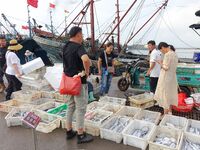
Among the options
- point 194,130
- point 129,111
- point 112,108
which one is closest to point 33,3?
point 112,108

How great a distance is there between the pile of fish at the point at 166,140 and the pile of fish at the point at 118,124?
641 millimetres

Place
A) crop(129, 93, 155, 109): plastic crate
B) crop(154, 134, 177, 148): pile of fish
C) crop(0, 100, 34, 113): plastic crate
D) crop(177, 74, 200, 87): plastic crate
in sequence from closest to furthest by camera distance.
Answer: crop(154, 134, 177, 148): pile of fish → crop(0, 100, 34, 113): plastic crate → crop(129, 93, 155, 109): plastic crate → crop(177, 74, 200, 87): plastic crate

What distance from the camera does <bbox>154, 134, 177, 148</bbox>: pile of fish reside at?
3.18 metres

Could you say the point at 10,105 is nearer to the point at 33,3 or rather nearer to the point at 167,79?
the point at 167,79

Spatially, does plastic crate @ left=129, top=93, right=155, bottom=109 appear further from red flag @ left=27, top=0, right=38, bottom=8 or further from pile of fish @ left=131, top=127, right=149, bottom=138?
red flag @ left=27, top=0, right=38, bottom=8

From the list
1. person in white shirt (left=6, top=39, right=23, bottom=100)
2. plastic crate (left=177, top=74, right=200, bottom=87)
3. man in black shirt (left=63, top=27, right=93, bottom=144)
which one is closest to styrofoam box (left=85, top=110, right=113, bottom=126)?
man in black shirt (left=63, top=27, right=93, bottom=144)

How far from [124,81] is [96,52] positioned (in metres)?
10.9

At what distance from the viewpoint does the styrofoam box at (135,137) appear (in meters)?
3.26

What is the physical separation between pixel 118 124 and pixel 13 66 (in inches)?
115

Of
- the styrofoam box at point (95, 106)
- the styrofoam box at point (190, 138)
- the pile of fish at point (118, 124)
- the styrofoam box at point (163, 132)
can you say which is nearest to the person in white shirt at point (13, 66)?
the styrofoam box at point (95, 106)

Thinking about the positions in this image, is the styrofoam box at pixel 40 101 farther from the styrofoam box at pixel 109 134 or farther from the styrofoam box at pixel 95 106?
the styrofoam box at pixel 109 134

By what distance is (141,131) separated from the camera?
3678 millimetres

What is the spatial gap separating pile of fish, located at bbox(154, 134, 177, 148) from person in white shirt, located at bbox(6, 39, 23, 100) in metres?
3.57

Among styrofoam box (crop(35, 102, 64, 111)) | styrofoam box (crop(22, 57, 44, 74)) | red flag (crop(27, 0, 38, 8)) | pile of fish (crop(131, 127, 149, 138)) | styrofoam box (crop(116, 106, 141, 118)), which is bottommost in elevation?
pile of fish (crop(131, 127, 149, 138))
